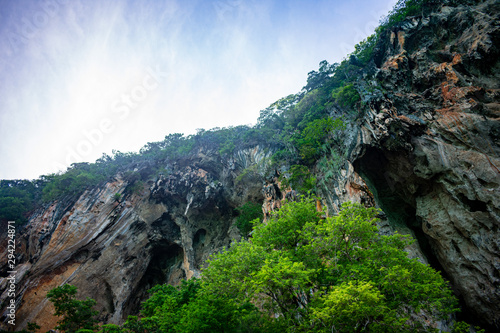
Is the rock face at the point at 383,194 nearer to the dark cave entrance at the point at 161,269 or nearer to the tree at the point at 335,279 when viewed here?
the dark cave entrance at the point at 161,269

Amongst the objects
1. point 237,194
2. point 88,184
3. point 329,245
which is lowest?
point 329,245

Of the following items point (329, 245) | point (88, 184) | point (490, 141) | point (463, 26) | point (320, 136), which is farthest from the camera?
point (88, 184)

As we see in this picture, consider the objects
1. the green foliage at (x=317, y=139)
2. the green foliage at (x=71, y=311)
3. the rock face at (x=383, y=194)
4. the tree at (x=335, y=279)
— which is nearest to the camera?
the tree at (x=335, y=279)

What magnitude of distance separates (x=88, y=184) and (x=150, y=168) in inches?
298

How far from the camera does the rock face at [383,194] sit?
43.1ft

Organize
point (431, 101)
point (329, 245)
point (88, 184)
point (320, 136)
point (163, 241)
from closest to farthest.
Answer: point (329, 245) → point (431, 101) → point (320, 136) → point (163, 241) → point (88, 184)

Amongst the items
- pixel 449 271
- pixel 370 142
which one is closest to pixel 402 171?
pixel 370 142

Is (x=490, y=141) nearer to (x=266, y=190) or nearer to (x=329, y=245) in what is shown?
(x=329, y=245)

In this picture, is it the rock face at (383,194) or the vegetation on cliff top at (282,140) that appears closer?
the rock face at (383,194)

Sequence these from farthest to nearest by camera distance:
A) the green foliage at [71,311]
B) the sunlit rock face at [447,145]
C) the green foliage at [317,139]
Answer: the green foliage at [317,139]
the green foliage at [71,311]
the sunlit rock face at [447,145]

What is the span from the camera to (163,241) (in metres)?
26.3

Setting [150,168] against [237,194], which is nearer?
[237,194]

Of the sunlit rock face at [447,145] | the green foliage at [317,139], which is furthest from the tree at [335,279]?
the green foliage at [317,139]

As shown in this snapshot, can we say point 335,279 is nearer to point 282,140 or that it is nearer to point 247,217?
point 247,217
